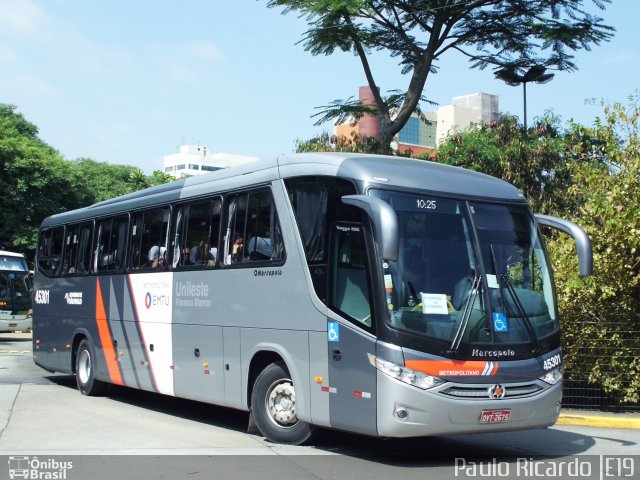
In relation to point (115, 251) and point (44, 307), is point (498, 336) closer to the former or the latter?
point (115, 251)

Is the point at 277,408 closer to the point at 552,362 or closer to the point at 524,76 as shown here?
the point at 552,362

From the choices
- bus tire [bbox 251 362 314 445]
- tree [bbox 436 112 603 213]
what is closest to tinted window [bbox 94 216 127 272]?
bus tire [bbox 251 362 314 445]

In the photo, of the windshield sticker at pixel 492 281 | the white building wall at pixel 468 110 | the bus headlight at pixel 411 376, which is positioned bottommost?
the bus headlight at pixel 411 376

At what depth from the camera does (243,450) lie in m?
10.1

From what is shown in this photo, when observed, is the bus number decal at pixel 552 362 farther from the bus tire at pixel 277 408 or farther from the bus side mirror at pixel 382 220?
the bus tire at pixel 277 408

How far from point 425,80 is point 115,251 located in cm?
955

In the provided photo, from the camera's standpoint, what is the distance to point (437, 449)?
10.7m

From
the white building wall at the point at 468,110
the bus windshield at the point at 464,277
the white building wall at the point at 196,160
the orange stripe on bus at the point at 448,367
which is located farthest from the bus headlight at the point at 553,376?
the white building wall at the point at 196,160

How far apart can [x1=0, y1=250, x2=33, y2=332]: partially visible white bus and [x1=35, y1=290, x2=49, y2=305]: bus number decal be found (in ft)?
47.6

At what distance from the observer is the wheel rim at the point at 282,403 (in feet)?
34.1

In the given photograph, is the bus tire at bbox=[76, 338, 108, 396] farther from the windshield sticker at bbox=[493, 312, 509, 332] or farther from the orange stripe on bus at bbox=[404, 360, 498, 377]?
the windshield sticker at bbox=[493, 312, 509, 332]

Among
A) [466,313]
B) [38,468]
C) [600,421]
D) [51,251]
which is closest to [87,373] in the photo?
[51,251]

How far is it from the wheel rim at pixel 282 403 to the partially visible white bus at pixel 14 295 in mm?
23799

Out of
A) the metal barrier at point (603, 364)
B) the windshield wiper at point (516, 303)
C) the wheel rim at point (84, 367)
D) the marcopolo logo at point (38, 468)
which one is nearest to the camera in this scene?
the marcopolo logo at point (38, 468)
